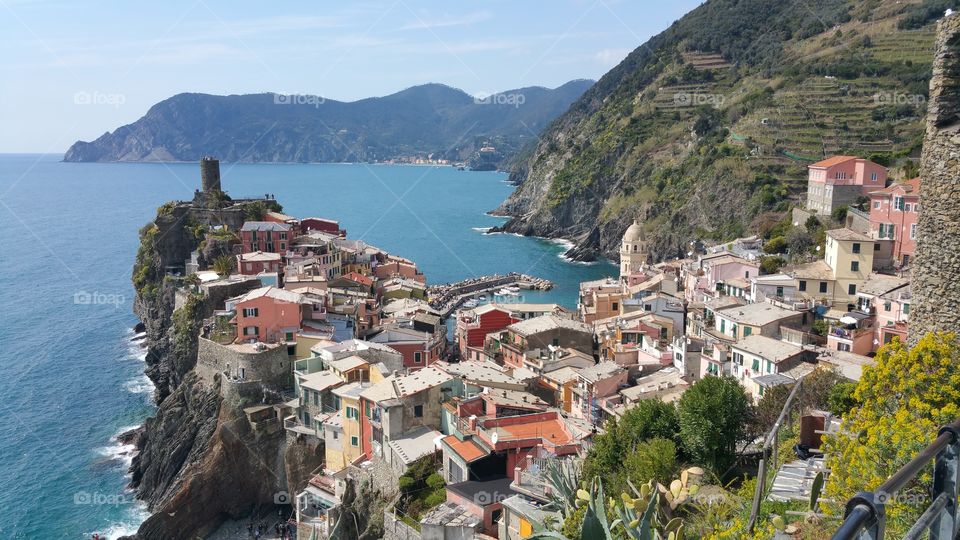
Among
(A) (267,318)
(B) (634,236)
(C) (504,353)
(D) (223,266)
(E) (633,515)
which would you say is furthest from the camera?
(B) (634,236)

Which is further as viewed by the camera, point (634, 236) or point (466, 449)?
point (634, 236)

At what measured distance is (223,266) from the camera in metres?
41.1

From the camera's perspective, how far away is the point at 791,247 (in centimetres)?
3950

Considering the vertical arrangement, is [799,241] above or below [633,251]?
above

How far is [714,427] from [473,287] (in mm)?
47586

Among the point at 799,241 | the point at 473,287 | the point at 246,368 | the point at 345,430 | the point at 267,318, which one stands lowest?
the point at 473,287

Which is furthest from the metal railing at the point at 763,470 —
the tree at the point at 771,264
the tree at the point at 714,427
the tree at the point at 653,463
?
the tree at the point at 771,264

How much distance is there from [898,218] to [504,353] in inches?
702

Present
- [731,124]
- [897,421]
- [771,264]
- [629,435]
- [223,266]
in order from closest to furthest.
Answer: [897,421], [629,435], [771,264], [223,266], [731,124]

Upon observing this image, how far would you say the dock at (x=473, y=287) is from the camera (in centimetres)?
5709

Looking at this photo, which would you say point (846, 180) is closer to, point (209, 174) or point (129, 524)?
point (129, 524)

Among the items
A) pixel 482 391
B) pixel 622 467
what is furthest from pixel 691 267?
pixel 622 467

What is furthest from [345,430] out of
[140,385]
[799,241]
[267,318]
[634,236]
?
[634,236]

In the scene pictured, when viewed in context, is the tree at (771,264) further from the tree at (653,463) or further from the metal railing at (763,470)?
the metal railing at (763,470)
